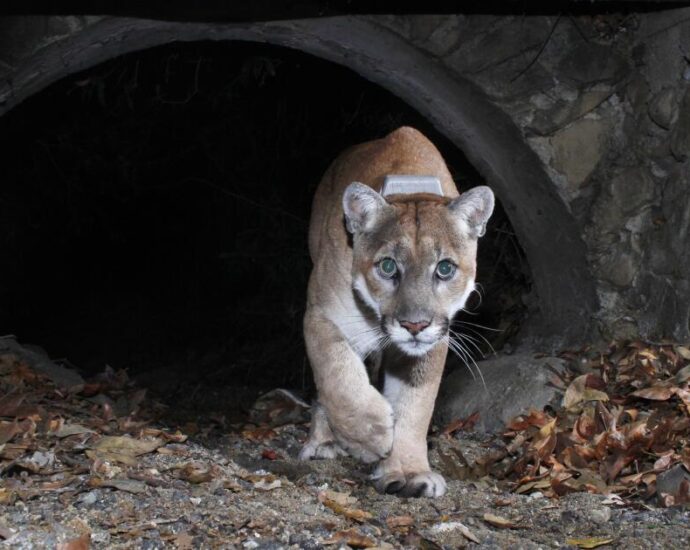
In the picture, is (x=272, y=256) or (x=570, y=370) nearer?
(x=570, y=370)

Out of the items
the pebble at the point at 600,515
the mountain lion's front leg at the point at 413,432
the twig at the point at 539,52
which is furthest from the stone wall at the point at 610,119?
the pebble at the point at 600,515

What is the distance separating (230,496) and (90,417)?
5.78 ft

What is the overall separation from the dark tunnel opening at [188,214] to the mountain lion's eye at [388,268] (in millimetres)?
2999

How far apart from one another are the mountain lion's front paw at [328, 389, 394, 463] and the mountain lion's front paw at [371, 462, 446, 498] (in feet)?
0.35

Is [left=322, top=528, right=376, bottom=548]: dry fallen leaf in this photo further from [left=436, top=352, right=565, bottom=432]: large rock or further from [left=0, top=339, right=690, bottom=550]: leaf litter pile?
[left=436, top=352, right=565, bottom=432]: large rock

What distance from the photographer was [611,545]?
12.8 feet

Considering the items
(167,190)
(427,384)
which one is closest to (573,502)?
(427,384)

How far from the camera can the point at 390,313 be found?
15.5 feet

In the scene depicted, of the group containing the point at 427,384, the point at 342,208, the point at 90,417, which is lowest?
the point at 90,417

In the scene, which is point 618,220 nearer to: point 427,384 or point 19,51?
point 427,384

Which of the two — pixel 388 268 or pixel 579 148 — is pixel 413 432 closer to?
pixel 388 268

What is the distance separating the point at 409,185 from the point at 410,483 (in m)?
1.50

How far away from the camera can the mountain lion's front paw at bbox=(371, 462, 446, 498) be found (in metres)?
4.72

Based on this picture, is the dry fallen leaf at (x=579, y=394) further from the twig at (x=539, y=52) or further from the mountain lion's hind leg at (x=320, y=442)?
the twig at (x=539, y=52)
